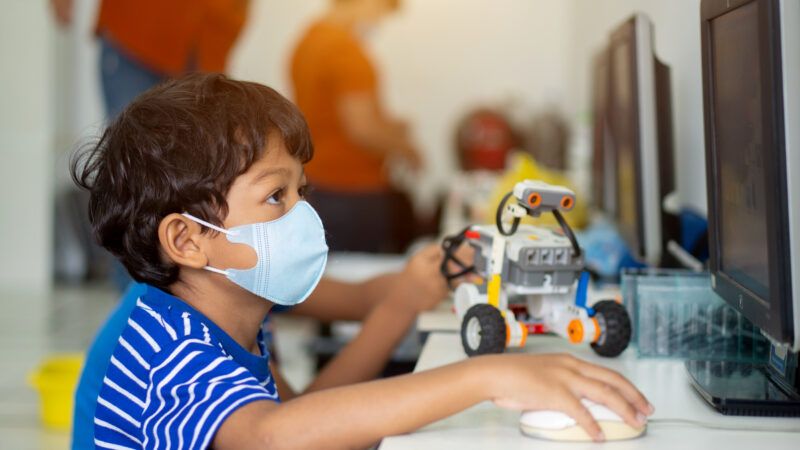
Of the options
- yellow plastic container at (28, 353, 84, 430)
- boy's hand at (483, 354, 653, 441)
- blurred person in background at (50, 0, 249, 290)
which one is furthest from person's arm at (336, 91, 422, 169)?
boy's hand at (483, 354, 653, 441)

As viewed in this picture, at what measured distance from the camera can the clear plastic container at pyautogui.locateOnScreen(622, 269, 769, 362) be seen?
1.31 metres

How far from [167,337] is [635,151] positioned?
3.05 ft

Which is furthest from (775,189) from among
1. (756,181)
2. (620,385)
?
(620,385)

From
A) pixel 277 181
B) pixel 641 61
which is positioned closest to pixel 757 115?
pixel 277 181

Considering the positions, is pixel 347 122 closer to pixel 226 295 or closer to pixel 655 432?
pixel 226 295

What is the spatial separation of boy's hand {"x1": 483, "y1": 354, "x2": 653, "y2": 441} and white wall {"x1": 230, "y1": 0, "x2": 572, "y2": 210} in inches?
216

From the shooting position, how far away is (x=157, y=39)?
10.1 ft

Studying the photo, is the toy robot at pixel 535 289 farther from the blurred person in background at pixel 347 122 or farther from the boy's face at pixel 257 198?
the blurred person in background at pixel 347 122

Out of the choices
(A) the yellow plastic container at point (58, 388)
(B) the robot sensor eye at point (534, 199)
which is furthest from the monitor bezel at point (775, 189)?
(A) the yellow plastic container at point (58, 388)

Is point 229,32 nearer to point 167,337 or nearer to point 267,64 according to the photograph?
point 167,337

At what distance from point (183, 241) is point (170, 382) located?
21 cm

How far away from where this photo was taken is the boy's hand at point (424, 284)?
1536 millimetres

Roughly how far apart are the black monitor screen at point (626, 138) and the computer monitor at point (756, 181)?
0.48 m

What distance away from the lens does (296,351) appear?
4020mm
